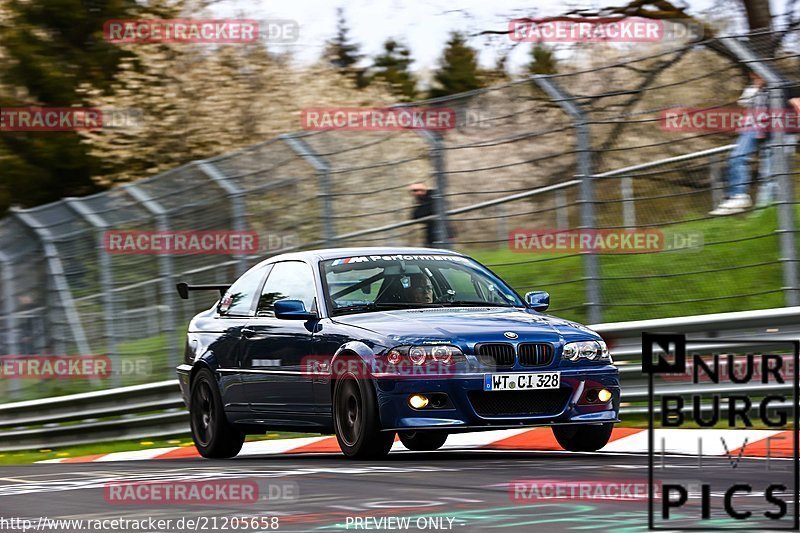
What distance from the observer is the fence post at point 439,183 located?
13562 millimetres

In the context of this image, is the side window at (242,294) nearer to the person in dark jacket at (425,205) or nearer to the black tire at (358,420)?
the black tire at (358,420)

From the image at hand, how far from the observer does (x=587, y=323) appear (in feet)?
39.7

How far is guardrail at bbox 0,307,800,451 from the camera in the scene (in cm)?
1078

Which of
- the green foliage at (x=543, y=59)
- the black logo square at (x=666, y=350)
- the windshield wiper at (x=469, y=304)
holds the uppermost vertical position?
the green foliage at (x=543, y=59)

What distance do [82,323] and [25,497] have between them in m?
9.57

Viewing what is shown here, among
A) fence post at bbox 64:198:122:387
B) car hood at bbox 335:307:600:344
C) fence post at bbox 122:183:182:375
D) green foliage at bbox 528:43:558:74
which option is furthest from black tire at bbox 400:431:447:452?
green foliage at bbox 528:43:558:74

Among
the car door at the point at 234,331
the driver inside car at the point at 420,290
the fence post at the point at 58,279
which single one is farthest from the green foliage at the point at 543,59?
the driver inside car at the point at 420,290

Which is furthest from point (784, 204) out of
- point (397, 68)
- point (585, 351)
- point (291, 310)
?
point (397, 68)

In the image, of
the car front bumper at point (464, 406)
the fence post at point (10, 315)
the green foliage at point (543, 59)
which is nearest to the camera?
the car front bumper at point (464, 406)

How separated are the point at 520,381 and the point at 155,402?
6113 mm

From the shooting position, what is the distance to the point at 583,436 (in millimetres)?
10094

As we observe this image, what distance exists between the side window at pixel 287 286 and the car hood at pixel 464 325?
0.66 meters

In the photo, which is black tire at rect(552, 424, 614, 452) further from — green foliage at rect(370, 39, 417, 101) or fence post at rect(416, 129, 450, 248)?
green foliage at rect(370, 39, 417, 101)

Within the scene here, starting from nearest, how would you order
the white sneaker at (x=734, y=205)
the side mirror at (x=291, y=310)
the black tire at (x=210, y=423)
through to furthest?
the side mirror at (x=291, y=310), the black tire at (x=210, y=423), the white sneaker at (x=734, y=205)
